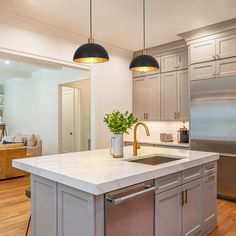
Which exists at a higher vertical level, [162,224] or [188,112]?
[188,112]

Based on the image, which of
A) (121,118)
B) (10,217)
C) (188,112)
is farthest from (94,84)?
(10,217)

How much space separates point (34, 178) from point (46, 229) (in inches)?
18.1

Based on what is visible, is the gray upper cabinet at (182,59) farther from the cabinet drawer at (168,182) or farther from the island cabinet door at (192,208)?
the cabinet drawer at (168,182)

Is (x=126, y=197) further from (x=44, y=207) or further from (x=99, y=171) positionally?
(x=44, y=207)

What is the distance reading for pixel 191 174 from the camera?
2432mm

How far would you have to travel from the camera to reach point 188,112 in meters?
4.44

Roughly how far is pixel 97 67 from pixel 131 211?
331 centimetres

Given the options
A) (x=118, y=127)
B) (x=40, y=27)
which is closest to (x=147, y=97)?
(x=40, y=27)

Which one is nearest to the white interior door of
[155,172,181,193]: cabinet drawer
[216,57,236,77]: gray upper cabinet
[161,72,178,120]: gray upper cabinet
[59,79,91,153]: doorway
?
[59,79,91,153]: doorway

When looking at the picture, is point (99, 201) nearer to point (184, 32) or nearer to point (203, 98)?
point (203, 98)

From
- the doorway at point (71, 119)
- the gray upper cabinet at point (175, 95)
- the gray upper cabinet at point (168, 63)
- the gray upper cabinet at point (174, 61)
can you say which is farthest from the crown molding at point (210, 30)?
the doorway at point (71, 119)

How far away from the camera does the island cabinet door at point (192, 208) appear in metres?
2.35

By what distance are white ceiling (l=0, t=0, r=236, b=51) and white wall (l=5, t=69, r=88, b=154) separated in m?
2.17

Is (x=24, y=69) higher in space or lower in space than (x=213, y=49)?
higher
